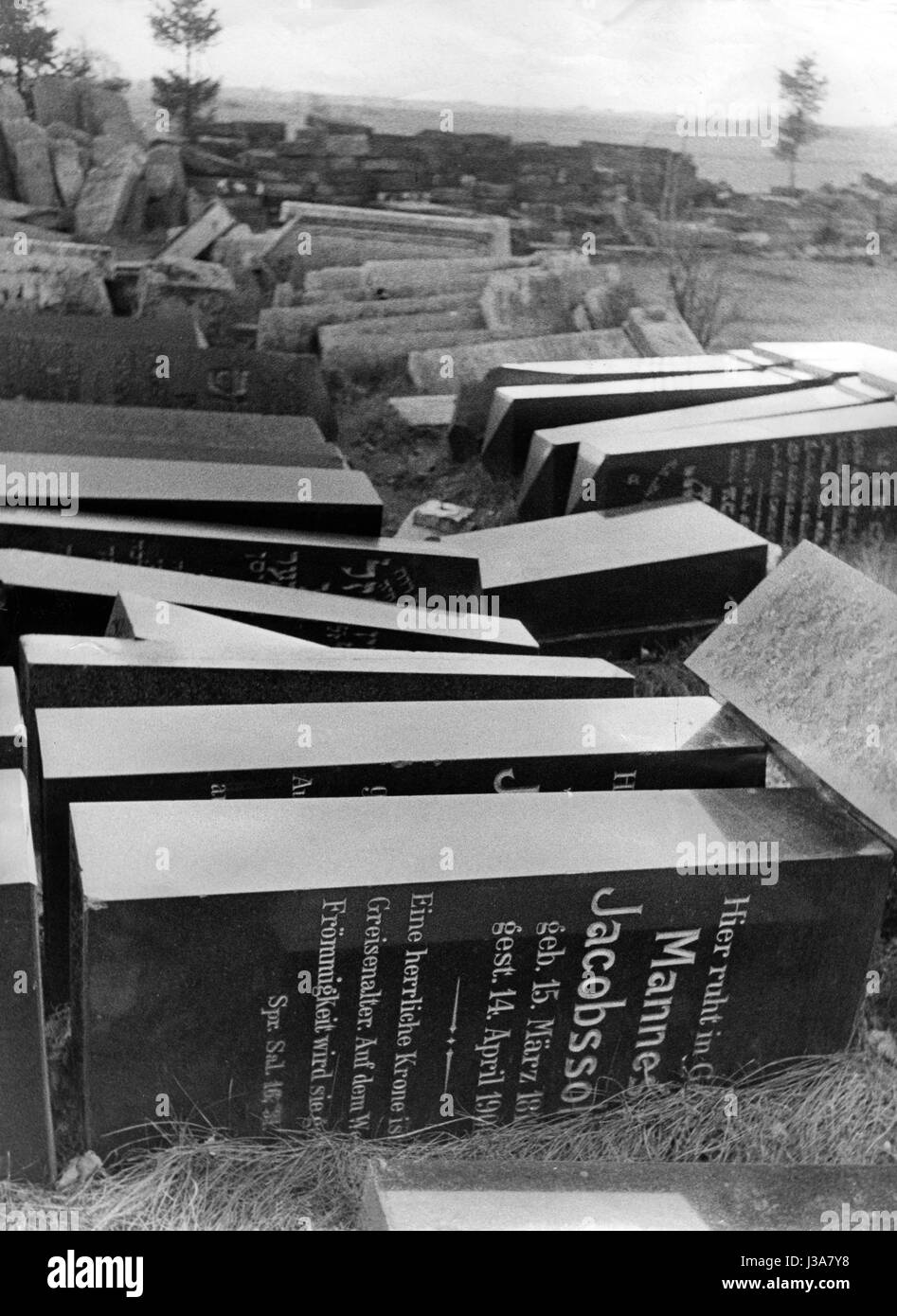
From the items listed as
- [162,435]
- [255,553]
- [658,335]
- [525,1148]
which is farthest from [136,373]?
[525,1148]

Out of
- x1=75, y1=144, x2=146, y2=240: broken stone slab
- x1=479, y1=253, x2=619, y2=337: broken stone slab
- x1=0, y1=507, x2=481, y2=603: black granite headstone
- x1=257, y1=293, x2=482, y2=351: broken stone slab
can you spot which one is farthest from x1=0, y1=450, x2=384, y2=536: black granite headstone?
x1=75, y1=144, x2=146, y2=240: broken stone slab

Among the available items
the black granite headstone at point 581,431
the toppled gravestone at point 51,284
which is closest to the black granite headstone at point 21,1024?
the black granite headstone at point 581,431

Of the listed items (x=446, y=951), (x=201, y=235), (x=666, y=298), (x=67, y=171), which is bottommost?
(x=446, y=951)

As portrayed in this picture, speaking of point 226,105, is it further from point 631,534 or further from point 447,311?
point 631,534

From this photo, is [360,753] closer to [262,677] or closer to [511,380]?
[262,677]

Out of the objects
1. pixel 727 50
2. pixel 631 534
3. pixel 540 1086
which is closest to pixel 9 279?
pixel 631 534

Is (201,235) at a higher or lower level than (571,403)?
higher
